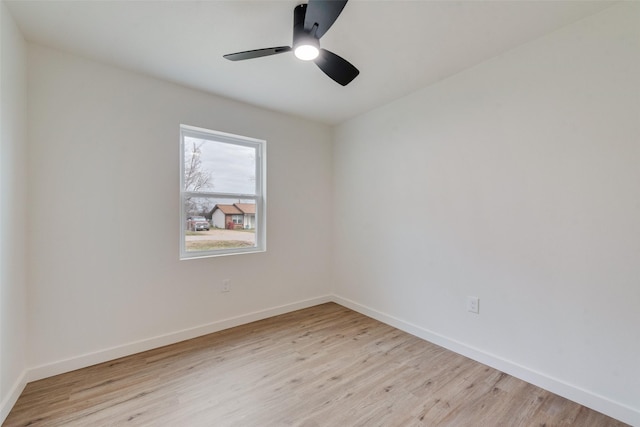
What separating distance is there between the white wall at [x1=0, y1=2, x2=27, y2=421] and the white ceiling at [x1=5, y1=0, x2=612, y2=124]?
255 mm

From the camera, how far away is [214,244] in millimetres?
2893

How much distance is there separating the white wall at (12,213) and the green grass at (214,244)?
115cm

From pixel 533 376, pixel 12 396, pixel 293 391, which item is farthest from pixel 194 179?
pixel 533 376

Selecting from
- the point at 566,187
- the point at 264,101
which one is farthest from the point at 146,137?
the point at 566,187

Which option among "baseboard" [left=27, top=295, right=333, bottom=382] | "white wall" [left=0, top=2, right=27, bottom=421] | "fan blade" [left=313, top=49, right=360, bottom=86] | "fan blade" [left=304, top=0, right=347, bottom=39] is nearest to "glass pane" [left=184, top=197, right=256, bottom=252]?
"baseboard" [left=27, top=295, right=333, bottom=382]

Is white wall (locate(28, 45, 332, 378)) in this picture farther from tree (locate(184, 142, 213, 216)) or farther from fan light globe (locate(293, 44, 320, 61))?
fan light globe (locate(293, 44, 320, 61))

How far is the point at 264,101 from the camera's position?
2.95m

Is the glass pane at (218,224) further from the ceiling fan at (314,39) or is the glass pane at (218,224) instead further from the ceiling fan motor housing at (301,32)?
the ceiling fan motor housing at (301,32)

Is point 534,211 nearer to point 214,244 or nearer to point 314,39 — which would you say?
point 314,39

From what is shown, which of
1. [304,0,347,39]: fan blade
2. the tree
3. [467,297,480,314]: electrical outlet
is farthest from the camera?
the tree

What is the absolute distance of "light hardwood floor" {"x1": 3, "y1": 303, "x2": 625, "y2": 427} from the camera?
1.63m

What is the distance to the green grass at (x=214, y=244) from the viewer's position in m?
2.75

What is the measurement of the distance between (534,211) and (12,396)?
11.9 feet

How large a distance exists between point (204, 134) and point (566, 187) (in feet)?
10.0
